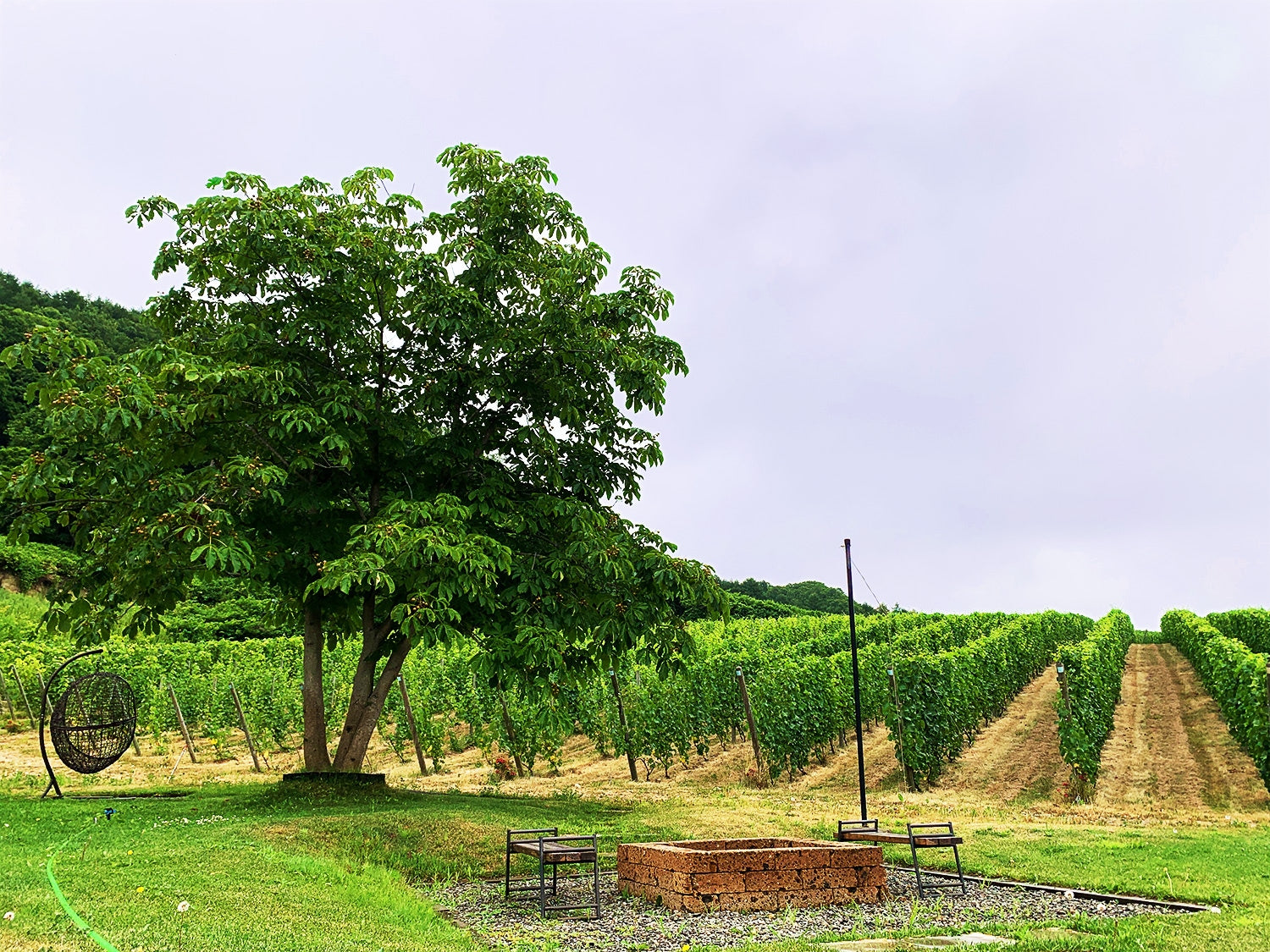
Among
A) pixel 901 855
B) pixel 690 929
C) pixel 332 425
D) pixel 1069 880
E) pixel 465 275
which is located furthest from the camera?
pixel 465 275

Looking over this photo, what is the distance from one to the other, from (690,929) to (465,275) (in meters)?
11.0

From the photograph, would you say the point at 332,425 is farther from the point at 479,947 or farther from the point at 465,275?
the point at 479,947

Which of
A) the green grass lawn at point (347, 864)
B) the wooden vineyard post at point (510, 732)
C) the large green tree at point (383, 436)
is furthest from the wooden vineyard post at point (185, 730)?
the large green tree at point (383, 436)

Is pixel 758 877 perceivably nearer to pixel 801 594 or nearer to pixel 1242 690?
pixel 1242 690

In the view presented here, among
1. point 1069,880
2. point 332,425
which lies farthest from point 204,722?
point 1069,880

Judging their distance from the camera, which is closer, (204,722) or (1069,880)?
(1069,880)

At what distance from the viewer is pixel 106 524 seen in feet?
47.7

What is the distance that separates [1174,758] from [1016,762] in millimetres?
3462

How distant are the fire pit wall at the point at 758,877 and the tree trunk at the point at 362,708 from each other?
23.7 ft

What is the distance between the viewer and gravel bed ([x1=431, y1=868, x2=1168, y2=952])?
7871 millimetres

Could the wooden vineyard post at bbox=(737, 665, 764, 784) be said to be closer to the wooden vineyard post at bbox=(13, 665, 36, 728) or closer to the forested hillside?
the wooden vineyard post at bbox=(13, 665, 36, 728)

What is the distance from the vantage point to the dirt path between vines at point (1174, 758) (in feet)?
57.2

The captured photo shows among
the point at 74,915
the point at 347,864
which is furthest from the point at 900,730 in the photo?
the point at 74,915

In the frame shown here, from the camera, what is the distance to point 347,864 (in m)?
10.4
